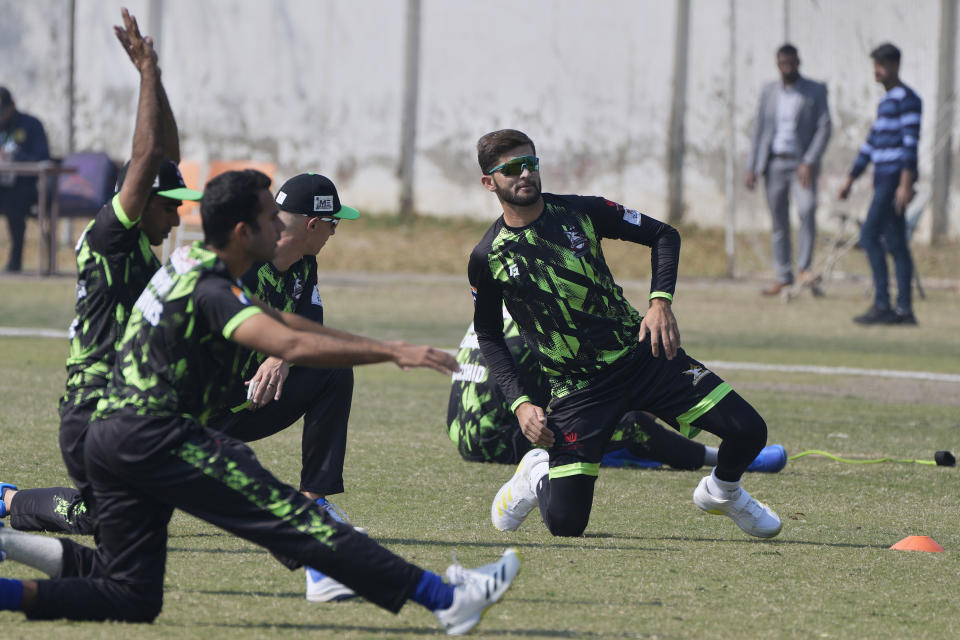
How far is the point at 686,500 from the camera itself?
6672 millimetres

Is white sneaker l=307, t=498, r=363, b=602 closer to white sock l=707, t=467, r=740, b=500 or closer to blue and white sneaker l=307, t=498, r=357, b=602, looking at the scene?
blue and white sneaker l=307, t=498, r=357, b=602

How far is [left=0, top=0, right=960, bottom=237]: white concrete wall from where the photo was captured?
21.3 m

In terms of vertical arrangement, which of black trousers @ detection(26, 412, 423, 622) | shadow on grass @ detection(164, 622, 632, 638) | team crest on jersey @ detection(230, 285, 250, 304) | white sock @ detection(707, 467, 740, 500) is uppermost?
team crest on jersey @ detection(230, 285, 250, 304)

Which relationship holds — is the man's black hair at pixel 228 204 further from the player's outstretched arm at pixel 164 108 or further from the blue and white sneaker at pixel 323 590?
the blue and white sneaker at pixel 323 590

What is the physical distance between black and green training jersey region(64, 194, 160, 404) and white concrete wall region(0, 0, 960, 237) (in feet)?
55.1

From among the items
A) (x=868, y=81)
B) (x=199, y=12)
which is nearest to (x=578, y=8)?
(x=868, y=81)

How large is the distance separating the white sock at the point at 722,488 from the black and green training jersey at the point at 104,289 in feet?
8.40

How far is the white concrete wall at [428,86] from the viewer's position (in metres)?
21.3

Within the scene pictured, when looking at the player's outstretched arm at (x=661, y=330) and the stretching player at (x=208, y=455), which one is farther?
the player's outstretched arm at (x=661, y=330)

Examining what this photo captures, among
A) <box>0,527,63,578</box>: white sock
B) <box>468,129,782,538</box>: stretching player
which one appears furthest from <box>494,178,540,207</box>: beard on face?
<box>0,527,63,578</box>: white sock

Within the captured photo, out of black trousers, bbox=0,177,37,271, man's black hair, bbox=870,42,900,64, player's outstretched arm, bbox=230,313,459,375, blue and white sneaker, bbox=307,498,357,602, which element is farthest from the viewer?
black trousers, bbox=0,177,37,271

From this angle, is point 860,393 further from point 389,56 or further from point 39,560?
point 389,56

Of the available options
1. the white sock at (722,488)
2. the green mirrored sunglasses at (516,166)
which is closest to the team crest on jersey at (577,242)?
the green mirrored sunglasses at (516,166)

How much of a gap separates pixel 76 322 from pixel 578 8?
57.7 ft
